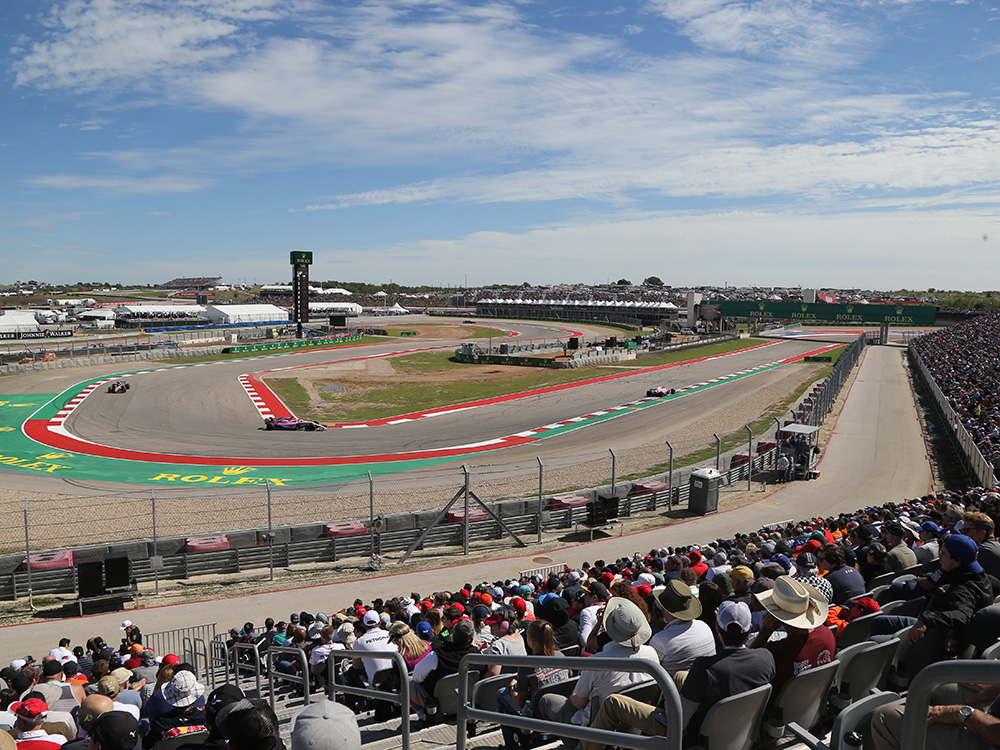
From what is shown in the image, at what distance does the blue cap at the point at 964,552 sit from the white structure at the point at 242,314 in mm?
110827

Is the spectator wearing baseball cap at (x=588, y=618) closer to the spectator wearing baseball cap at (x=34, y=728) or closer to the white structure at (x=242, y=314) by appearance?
the spectator wearing baseball cap at (x=34, y=728)

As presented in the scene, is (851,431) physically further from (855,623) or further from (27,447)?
(27,447)

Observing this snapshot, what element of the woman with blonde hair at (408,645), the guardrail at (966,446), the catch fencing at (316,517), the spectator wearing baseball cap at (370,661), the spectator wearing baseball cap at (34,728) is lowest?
the catch fencing at (316,517)

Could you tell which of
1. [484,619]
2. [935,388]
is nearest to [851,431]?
[935,388]

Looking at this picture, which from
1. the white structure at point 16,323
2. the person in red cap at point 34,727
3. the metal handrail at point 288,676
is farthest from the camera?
the white structure at point 16,323

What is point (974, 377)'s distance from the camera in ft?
119

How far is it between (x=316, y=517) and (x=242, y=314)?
9448 centimetres

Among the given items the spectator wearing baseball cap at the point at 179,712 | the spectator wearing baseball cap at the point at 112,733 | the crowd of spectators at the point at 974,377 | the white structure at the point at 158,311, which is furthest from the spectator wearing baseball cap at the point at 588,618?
the white structure at the point at 158,311

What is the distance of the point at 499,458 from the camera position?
30.1 m

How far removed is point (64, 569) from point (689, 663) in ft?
53.2

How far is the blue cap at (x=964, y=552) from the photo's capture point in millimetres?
5527

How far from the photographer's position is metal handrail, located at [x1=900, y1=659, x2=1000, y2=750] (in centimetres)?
207

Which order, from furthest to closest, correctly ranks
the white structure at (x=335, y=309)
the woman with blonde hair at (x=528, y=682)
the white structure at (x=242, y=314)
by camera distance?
the white structure at (x=335, y=309) < the white structure at (x=242, y=314) < the woman with blonde hair at (x=528, y=682)

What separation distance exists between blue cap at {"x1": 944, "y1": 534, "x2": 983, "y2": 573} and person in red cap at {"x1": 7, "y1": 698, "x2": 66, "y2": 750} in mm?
7796
